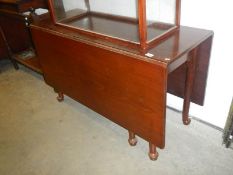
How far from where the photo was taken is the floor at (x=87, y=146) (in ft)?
4.42

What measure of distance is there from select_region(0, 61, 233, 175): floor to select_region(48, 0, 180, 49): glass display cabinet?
0.69 metres

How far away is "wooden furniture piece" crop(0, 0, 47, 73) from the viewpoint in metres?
1.82

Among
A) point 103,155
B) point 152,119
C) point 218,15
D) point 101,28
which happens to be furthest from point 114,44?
point 103,155

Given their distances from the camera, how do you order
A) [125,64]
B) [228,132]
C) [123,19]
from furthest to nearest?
1. [123,19]
2. [228,132]
3. [125,64]

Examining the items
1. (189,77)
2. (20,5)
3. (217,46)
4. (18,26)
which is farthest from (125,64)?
(18,26)

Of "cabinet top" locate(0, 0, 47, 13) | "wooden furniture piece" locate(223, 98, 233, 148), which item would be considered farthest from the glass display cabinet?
"wooden furniture piece" locate(223, 98, 233, 148)

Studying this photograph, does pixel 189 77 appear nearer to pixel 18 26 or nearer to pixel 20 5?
pixel 20 5

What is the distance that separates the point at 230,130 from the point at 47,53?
4.11 feet

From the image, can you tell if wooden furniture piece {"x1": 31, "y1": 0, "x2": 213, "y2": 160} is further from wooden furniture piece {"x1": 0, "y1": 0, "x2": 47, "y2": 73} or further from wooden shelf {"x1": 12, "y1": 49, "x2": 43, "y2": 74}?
wooden shelf {"x1": 12, "y1": 49, "x2": 43, "y2": 74}

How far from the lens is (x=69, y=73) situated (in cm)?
151

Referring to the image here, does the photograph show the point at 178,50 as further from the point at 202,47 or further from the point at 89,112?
the point at 89,112

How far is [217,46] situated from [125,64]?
54cm

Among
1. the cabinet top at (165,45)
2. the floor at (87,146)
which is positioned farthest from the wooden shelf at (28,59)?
the cabinet top at (165,45)

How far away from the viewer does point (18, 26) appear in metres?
2.41
